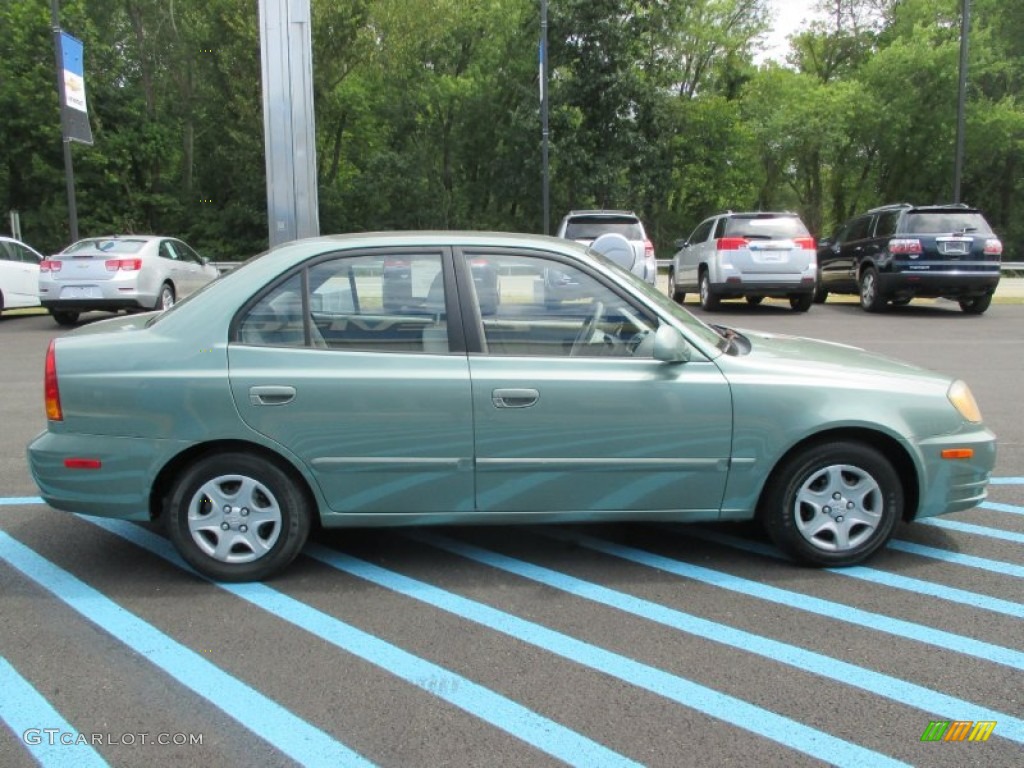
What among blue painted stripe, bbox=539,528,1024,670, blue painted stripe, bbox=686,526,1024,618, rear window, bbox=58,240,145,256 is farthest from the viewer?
rear window, bbox=58,240,145,256

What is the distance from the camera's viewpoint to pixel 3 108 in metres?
33.4

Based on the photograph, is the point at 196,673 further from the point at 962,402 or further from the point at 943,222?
the point at 943,222

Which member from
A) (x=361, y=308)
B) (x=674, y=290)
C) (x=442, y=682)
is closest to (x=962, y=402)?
(x=442, y=682)

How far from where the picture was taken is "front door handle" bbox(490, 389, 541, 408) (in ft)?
11.8

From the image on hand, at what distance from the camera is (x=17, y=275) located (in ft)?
48.7

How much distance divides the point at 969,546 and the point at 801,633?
1.48 m

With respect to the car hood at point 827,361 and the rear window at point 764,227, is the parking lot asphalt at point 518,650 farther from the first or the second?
the rear window at point 764,227

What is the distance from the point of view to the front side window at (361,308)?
3719 mm

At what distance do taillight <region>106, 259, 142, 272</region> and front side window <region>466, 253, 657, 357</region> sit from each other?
10890 mm

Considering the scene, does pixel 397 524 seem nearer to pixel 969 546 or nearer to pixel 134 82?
pixel 969 546

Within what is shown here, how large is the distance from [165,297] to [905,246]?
12.3 meters

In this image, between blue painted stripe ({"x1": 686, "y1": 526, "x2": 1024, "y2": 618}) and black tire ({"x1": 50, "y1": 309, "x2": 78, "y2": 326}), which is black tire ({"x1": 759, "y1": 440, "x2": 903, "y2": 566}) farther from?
black tire ({"x1": 50, "y1": 309, "x2": 78, "y2": 326})

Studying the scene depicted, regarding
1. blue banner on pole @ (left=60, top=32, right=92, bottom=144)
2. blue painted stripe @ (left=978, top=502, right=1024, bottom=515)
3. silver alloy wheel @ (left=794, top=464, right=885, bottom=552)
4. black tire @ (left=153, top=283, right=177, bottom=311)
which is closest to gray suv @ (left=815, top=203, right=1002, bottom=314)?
blue painted stripe @ (left=978, top=502, right=1024, bottom=515)

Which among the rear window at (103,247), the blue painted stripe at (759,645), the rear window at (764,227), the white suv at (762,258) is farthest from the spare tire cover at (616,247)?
the blue painted stripe at (759,645)
